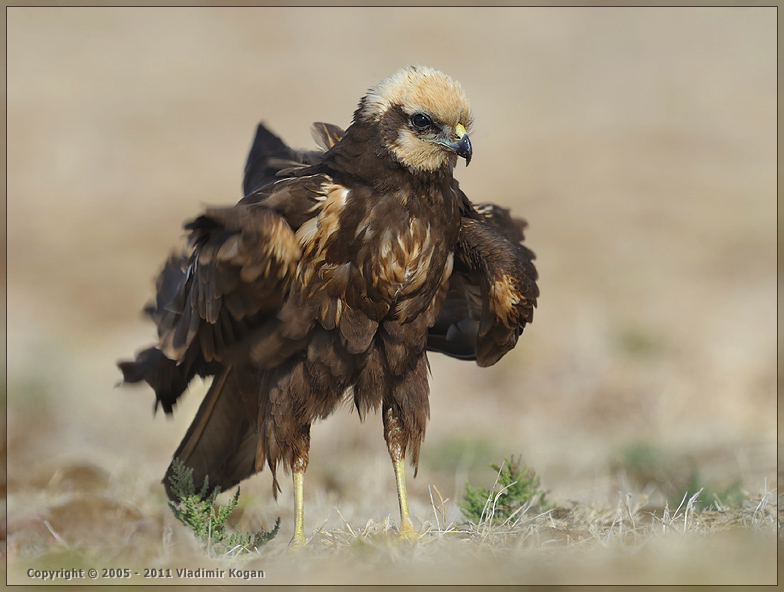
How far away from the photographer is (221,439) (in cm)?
624

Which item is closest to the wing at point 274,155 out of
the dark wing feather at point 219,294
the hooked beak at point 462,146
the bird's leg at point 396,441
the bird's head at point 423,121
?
the dark wing feather at point 219,294

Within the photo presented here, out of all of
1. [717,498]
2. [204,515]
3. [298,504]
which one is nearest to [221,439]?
[204,515]

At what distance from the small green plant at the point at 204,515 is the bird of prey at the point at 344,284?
1.30 ft

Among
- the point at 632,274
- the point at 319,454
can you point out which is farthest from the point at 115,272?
the point at 632,274

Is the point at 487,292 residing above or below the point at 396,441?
above

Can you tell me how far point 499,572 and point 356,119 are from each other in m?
3.00

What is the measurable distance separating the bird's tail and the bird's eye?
2234 mm

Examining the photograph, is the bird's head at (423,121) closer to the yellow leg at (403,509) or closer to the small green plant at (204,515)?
the yellow leg at (403,509)

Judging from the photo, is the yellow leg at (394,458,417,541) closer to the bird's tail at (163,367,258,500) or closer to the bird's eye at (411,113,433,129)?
the bird's tail at (163,367,258,500)

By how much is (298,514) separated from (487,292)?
1926 millimetres

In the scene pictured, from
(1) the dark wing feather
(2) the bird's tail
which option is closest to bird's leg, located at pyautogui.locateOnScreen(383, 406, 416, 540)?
(2) the bird's tail

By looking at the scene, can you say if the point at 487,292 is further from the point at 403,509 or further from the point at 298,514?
the point at 298,514

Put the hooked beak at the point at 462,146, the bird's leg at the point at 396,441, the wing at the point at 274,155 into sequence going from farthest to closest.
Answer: the wing at the point at 274,155, the bird's leg at the point at 396,441, the hooked beak at the point at 462,146

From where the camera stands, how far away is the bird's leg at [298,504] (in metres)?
5.49
